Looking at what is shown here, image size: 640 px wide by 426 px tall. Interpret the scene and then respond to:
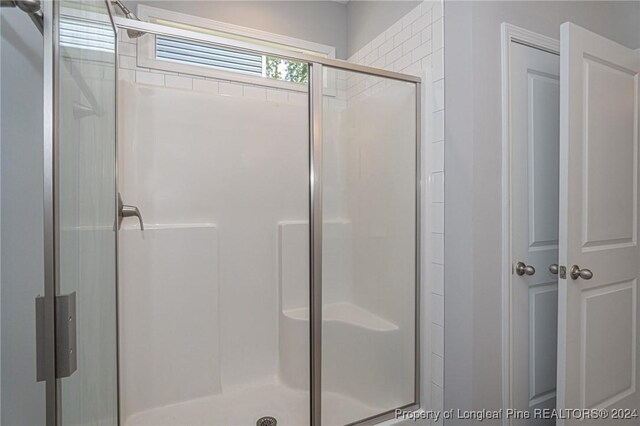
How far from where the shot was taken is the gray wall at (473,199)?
1480 mm

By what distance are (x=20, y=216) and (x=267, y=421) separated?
1.51 metres

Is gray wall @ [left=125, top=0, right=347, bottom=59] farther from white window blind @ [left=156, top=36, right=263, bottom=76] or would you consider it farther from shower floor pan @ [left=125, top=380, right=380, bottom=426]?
shower floor pan @ [left=125, top=380, right=380, bottom=426]

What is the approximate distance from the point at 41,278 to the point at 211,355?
4.38ft

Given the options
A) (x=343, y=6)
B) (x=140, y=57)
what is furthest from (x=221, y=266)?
(x=343, y=6)

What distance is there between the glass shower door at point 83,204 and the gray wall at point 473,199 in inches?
54.1

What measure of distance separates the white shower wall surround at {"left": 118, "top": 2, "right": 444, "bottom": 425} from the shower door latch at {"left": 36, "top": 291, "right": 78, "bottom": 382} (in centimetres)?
100

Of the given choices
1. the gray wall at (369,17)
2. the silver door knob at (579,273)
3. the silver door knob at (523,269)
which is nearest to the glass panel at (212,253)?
the gray wall at (369,17)

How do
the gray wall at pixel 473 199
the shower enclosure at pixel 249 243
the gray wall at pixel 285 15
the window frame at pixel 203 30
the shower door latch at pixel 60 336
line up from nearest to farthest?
the shower door latch at pixel 60 336, the shower enclosure at pixel 249 243, the gray wall at pixel 473 199, the window frame at pixel 203 30, the gray wall at pixel 285 15

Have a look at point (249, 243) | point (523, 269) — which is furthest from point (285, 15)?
point (523, 269)

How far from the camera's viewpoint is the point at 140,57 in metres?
1.91

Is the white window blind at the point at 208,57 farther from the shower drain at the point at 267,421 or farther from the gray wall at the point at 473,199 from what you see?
the shower drain at the point at 267,421

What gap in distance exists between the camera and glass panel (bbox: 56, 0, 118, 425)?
0.67 meters

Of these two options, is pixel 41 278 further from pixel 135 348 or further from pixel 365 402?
pixel 365 402

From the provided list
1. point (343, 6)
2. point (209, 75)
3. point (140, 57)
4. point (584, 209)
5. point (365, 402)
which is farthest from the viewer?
point (343, 6)
